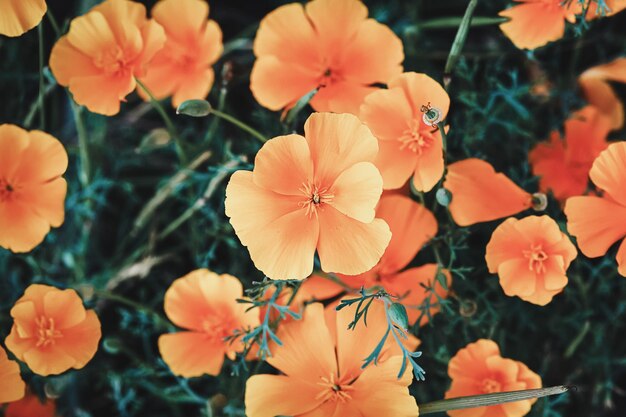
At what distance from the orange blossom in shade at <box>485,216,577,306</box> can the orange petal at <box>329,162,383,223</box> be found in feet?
0.70

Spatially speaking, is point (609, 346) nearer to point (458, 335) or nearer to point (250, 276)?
point (458, 335)

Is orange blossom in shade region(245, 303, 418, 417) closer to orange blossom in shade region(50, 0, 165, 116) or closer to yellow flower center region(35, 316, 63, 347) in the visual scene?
yellow flower center region(35, 316, 63, 347)

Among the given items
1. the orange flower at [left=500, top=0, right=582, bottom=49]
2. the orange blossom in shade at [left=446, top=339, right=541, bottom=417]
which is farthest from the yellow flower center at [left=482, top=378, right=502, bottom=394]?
the orange flower at [left=500, top=0, right=582, bottom=49]

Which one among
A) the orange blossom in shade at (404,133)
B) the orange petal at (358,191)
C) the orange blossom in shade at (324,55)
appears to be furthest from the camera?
the orange blossom in shade at (324,55)

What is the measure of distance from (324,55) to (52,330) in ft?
1.94

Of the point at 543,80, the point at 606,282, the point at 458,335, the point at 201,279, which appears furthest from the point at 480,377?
the point at 543,80

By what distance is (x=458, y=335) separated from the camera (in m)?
1.23

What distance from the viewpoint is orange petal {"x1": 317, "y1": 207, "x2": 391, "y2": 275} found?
2.98ft

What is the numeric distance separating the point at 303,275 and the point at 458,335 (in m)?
0.44

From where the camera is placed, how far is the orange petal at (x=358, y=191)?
0.89 m

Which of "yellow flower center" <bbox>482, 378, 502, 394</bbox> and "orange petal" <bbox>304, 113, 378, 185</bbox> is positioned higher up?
"orange petal" <bbox>304, 113, 378, 185</bbox>

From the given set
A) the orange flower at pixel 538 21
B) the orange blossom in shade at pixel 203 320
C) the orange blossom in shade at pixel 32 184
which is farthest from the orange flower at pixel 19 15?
the orange flower at pixel 538 21

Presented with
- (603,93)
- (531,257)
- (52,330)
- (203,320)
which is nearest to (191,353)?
(203,320)

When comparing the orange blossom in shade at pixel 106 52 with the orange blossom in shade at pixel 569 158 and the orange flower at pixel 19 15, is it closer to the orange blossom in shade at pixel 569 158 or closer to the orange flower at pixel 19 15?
the orange flower at pixel 19 15
